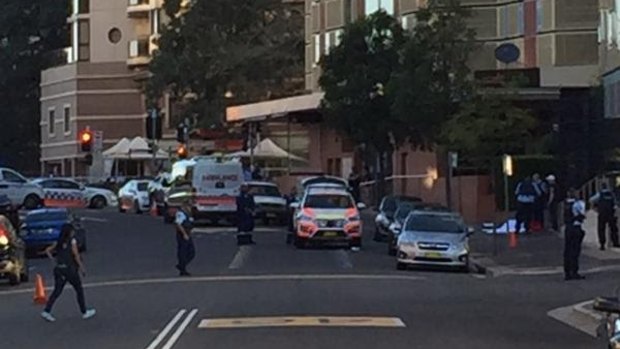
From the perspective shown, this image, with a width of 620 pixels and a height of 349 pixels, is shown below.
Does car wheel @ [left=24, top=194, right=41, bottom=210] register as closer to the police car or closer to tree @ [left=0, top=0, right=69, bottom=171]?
the police car

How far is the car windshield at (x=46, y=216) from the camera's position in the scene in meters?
46.9

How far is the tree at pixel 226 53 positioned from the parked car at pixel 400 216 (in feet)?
136

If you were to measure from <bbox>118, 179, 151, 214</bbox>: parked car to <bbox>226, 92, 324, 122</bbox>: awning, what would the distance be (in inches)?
329

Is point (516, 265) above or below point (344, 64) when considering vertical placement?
below

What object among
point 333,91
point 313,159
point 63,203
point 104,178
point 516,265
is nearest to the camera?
point 516,265

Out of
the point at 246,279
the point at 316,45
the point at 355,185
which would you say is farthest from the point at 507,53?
the point at 246,279

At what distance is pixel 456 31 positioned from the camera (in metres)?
56.0

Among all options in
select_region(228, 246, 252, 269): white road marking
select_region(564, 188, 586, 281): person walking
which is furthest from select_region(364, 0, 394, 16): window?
select_region(564, 188, 586, 281): person walking

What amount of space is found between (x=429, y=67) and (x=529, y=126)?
3.97 m

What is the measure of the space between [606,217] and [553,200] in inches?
323

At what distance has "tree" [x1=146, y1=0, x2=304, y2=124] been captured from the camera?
288 feet

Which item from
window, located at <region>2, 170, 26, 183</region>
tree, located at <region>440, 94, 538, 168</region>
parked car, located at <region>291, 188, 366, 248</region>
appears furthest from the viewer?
window, located at <region>2, 170, 26, 183</region>

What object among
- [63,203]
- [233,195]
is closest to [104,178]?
[63,203]

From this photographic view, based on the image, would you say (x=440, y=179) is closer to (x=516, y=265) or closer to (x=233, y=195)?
(x=233, y=195)
